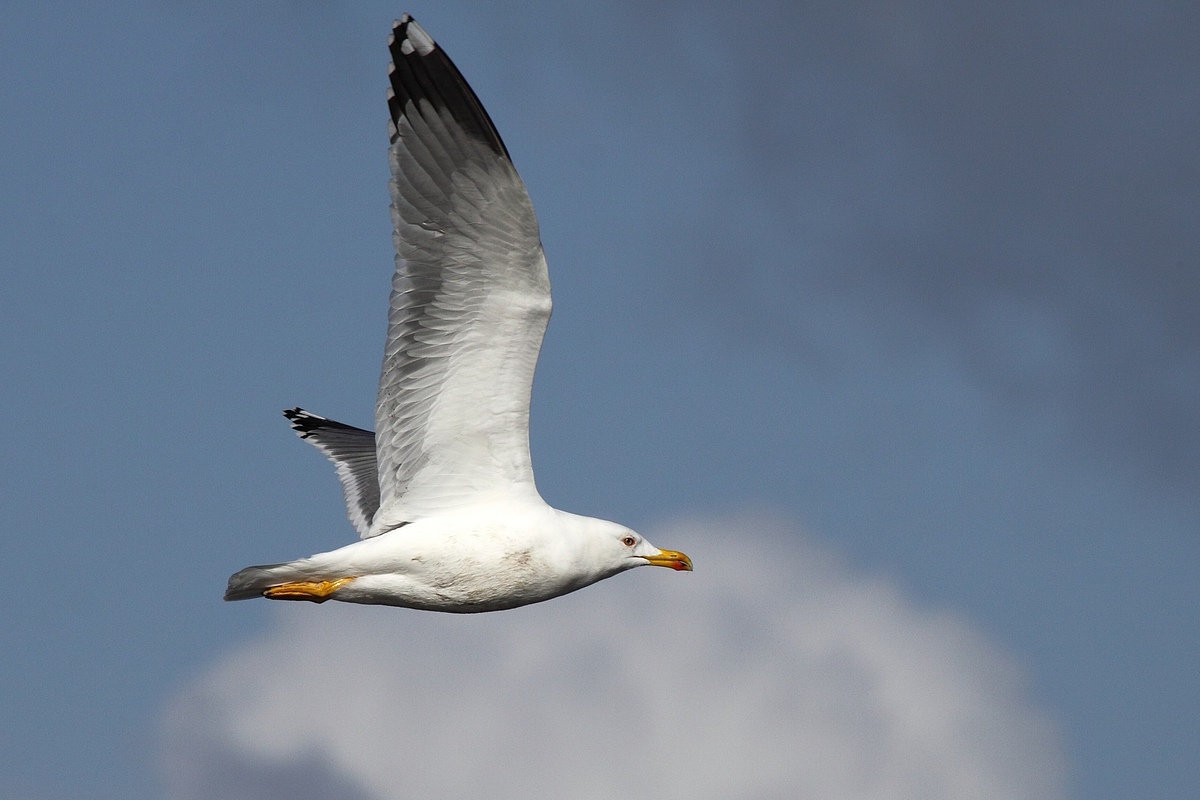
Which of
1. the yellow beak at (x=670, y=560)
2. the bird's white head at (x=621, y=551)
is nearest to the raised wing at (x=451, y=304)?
the bird's white head at (x=621, y=551)

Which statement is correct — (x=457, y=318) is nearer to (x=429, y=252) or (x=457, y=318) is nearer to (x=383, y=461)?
(x=429, y=252)

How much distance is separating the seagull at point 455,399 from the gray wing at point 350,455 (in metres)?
2.74

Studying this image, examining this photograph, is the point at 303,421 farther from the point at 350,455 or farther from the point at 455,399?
the point at 455,399

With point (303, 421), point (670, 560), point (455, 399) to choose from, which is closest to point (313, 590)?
point (455, 399)

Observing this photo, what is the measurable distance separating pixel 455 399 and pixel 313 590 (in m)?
1.66

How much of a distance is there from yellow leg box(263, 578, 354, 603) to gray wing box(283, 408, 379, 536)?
2.81 m

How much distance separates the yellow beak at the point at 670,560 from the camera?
12.3 m

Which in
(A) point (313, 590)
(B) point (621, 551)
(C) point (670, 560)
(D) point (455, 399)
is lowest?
(A) point (313, 590)

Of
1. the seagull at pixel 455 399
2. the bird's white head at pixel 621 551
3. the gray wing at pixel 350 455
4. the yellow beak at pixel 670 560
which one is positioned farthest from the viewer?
the gray wing at pixel 350 455

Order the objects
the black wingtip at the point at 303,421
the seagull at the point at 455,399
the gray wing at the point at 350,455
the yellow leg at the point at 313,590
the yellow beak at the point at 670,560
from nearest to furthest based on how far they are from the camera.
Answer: the seagull at the point at 455,399 < the yellow leg at the point at 313,590 < the yellow beak at the point at 670,560 < the gray wing at the point at 350,455 < the black wingtip at the point at 303,421

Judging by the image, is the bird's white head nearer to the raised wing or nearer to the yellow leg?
the raised wing

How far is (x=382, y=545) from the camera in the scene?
1135 centimetres

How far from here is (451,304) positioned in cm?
1112

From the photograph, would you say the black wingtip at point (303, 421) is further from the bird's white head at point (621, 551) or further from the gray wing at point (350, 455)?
the bird's white head at point (621, 551)
